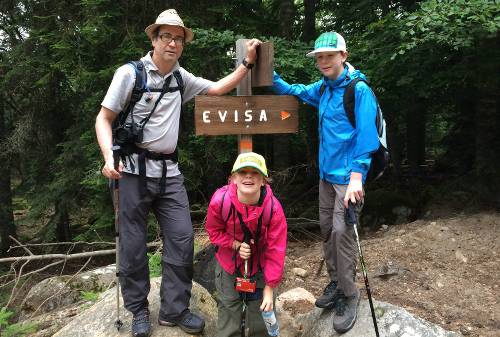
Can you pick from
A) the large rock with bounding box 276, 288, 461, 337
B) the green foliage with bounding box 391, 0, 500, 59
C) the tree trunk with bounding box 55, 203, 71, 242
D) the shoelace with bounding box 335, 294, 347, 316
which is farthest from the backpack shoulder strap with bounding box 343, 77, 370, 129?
the tree trunk with bounding box 55, 203, 71, 242

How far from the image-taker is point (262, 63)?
3.78m

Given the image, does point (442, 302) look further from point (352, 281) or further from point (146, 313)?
point (146, 313)

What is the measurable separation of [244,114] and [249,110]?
57 mm

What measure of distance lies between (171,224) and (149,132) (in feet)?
2.57

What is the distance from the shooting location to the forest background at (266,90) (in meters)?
6.61

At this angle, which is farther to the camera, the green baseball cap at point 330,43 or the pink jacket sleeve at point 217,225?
Answer: the green baseball cap at point 330,43

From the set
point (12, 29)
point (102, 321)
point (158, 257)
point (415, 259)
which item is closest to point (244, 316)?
point (102, 321)

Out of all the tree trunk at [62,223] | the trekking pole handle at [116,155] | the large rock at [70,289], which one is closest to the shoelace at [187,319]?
the trekking pole handle at [116,155]

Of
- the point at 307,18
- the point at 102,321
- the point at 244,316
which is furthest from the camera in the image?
the point at 307,18

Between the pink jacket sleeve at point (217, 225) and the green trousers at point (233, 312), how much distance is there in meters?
0.30

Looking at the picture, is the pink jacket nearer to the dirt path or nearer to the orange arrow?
the orange arrow

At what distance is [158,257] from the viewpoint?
585cm

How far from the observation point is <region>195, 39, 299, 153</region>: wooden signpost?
148 inches

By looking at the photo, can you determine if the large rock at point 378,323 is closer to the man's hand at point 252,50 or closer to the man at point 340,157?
the man at point 340,157
